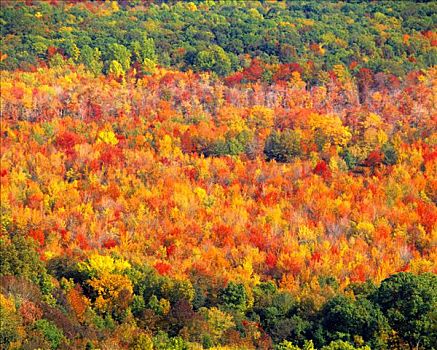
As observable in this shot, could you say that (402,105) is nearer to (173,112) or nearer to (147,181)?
(173,112)

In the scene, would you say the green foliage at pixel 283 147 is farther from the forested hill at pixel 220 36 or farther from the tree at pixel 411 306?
the tree at pixel 411 306

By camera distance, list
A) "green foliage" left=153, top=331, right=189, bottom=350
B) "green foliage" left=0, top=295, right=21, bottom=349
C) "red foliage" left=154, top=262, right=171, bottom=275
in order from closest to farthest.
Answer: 1. "green foliage" left=0, top=295, right=21, bottom=349
2. "green foliage" left=153, top=331, right=189, bottom=350
3. "red foliage" left=154, top=262, right=171, bottom=275

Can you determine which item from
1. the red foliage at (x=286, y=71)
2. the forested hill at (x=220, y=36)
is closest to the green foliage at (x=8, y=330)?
the forested hill at (x=220, y=36)

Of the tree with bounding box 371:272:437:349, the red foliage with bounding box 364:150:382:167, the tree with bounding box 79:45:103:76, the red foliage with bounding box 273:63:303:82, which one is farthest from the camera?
the red foliage with bounding box 273:63:303:82

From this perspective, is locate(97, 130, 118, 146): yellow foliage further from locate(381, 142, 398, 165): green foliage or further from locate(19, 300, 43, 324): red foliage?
locate(19, 300, 43, 324): red foliage

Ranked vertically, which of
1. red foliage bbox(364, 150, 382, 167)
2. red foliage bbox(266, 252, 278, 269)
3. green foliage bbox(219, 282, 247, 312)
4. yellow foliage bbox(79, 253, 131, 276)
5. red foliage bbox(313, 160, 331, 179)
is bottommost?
red foliage bbox(313, 160, 331, 179)

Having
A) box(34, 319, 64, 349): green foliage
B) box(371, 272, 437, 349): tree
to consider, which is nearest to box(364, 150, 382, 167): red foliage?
box(371, 272, 437, 349): tree

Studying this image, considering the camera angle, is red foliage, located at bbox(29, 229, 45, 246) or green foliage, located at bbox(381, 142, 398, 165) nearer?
red foliage, located at bbox(29, 229, 45, 246)

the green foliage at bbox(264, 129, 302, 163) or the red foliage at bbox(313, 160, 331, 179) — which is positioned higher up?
the red foliage at bbox(313, 160, 331, 179)
